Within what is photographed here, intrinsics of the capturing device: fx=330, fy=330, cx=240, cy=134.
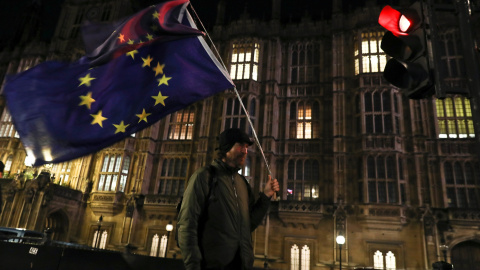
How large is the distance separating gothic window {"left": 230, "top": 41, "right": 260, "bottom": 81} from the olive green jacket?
23621 mm

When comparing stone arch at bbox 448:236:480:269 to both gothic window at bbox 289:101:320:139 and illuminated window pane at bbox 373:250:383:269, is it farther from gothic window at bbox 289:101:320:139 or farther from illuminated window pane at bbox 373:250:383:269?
gothic window at bbox 289:101:320:139

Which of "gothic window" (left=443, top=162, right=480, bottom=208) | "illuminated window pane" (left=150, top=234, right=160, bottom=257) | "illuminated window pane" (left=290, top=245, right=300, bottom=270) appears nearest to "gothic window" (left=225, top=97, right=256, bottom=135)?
"illuminated window pane" (left=290, top=245, right=300, bottom=270)

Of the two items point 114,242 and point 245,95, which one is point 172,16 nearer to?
point 245,95

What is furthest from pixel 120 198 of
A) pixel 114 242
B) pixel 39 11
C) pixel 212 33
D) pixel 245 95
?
pixel 39 11

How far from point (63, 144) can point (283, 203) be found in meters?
18.8

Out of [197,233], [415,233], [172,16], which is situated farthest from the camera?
[415,233]

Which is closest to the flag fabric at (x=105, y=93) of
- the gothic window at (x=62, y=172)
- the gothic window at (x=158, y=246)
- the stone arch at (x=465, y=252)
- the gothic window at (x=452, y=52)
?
the gothic window at (x=158, y=246)

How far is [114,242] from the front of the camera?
24672 mm

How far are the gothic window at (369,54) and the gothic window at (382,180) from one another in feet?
22.0

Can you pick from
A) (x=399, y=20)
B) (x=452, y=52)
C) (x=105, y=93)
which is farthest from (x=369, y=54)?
(x=399, y=20)

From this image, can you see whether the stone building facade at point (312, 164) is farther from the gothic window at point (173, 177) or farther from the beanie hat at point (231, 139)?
the beanie hat at point (231, 139)

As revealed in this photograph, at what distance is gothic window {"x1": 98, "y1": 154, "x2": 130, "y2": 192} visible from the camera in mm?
26083

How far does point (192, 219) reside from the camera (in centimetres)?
293

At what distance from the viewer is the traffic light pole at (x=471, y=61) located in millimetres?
2760
